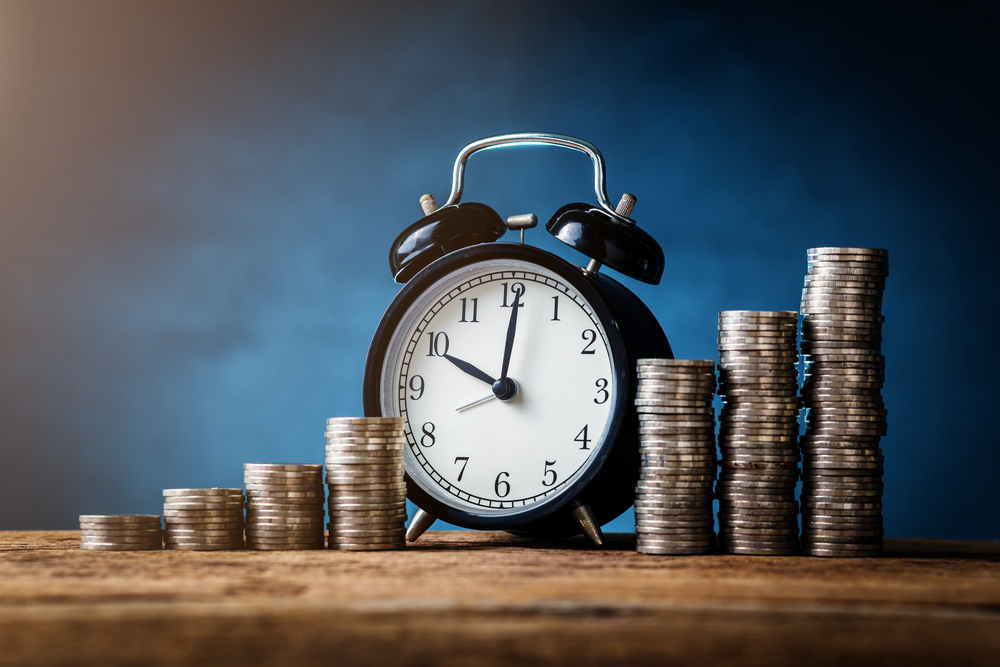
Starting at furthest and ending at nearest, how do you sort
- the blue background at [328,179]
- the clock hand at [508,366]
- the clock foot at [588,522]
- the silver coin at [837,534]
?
the blue background at [328,179], the clock hand at [508,366], the clock foot at [588,522], the silver coin at [837,534]

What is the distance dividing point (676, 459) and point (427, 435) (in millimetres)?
474

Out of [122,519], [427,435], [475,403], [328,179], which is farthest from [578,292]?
[328,179]

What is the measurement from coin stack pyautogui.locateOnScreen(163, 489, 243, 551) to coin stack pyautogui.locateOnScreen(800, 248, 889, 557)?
910mm

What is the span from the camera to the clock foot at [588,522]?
152 cm

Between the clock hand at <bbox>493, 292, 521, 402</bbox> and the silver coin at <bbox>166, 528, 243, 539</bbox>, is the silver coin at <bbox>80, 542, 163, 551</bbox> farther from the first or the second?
the clock hand at <bbox>493, 292, 521, 402</bbox>

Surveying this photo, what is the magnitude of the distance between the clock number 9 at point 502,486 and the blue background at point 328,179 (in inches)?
40.6

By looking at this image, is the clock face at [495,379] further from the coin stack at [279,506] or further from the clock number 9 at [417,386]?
the coin stack at [279,506]

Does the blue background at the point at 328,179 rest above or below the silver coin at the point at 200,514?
above

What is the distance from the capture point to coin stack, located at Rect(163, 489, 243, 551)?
147cm

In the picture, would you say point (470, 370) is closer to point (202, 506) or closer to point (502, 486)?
point (502, 486)

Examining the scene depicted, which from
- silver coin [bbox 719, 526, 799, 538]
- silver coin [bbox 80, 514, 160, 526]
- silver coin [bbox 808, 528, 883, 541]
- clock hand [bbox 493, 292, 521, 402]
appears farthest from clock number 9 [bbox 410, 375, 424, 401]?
silver coin [bbox 808, 528, 883, 541]

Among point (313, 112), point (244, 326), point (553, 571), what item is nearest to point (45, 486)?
point (244, 326)

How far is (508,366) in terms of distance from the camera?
1652mm

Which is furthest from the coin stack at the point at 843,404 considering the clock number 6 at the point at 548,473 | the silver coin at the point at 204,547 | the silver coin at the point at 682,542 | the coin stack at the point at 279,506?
the silver coin at the point at 204,547
